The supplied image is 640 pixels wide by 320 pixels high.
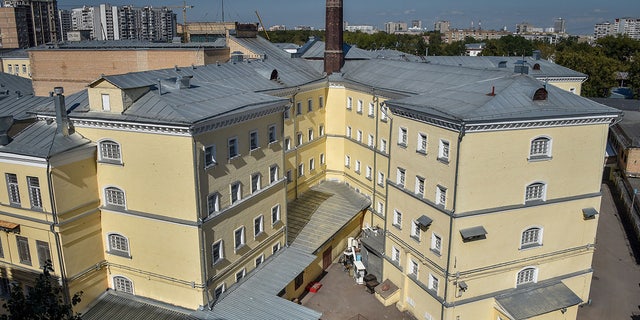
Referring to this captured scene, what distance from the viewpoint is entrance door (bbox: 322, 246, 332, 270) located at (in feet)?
133

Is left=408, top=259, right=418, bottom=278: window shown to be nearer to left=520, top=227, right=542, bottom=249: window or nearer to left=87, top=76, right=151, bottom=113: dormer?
left=520, top=227, right=542, bottom=249: window

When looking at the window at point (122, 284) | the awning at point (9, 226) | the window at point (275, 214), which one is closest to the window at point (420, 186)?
the window at point (275, 214)

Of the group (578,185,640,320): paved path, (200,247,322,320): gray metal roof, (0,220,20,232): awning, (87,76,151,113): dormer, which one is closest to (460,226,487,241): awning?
(200,247,322,320): gray metal roof

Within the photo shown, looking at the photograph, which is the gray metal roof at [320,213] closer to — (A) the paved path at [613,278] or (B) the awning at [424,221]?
(B) the awning at [424,221]

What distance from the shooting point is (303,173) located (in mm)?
45562

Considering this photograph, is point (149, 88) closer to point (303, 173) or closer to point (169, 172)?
point (169, 172)

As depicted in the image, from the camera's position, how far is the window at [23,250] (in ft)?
91.8

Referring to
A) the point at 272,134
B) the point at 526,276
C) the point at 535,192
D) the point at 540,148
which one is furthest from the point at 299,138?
the point at 526,276

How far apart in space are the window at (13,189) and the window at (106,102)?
19.0ft

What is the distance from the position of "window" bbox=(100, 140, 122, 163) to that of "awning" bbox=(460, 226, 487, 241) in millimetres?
19992

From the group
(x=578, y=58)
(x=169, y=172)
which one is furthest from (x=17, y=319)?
(x=578, y=58)

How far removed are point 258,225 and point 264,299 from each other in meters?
5.05

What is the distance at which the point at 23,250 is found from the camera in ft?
92.7

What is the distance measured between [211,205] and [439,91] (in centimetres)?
1749
